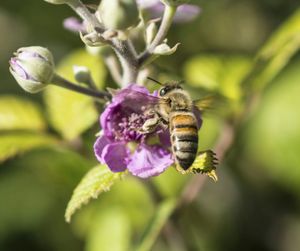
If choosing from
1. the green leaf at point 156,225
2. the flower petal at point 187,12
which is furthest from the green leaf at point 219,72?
the green leaf at point 156,225

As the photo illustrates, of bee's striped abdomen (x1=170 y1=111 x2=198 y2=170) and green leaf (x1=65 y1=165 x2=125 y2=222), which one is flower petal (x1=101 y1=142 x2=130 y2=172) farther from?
bee's striped abdomen (x1=170 y1=111 x2=198 y2=170)

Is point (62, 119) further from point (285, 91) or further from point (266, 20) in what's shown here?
point (266, 20)

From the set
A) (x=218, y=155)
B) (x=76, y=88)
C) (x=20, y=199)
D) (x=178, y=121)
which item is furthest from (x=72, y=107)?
(x=20, y=199)

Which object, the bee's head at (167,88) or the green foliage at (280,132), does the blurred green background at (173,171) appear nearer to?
the green foliage at (280,132)

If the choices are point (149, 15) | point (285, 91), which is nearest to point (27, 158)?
point (285, 91)

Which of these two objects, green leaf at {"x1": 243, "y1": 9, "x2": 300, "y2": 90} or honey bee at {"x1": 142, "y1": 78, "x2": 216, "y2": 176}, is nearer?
honey bee at {"x1": 142, "y1": 78, "x2": 216, "y2": 176}

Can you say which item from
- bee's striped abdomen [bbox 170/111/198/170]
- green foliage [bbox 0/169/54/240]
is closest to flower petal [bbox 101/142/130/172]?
bee's striped abdomen [bbox 170/111/198/170]

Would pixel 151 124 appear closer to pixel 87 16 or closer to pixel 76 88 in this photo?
pixel 76 88
